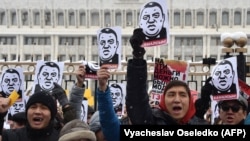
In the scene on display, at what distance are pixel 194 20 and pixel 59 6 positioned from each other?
765 cm

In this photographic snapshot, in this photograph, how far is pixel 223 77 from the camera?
5.99 metres

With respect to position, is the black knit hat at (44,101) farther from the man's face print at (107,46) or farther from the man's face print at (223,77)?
the man's face print at (107,46)

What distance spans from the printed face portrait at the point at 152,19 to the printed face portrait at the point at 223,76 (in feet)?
2.36

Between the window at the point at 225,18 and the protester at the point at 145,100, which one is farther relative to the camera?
the window at the point at 225,18

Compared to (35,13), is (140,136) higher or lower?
lower

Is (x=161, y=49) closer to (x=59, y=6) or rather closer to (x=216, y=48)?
(x=216, y=48)

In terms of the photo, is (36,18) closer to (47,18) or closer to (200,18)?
(47,18)

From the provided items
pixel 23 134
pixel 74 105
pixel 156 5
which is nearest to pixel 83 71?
pixel 74 105

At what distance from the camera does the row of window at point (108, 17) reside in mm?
35250

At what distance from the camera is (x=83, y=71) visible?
476cm

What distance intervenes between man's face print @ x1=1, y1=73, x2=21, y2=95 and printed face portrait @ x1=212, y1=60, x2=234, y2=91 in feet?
9.38

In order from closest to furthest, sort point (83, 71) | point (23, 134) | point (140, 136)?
point (140, 136)
point (23, 134)
point (83, 71)

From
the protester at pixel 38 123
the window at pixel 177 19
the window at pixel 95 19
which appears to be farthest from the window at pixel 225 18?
the protester at pixel 38 123

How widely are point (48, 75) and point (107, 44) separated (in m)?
1.00
